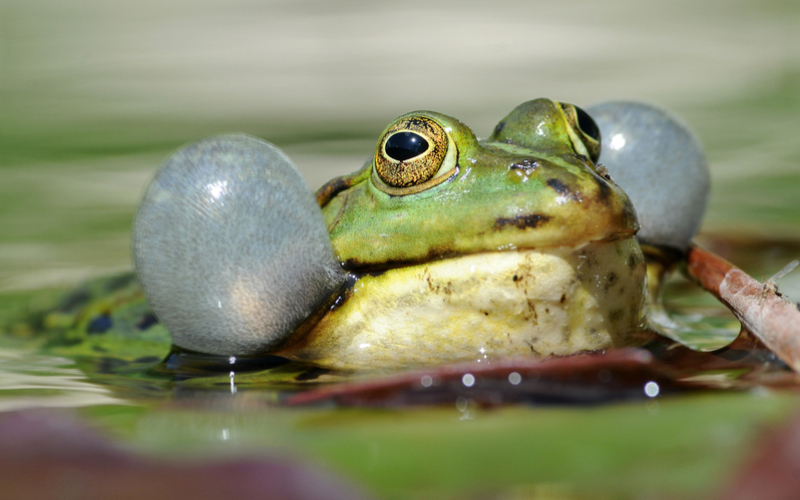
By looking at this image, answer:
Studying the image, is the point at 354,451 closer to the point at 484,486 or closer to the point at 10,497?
the point at 484,486

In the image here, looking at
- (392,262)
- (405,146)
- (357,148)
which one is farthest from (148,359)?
(357,148)

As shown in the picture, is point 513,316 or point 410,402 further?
point 513,316

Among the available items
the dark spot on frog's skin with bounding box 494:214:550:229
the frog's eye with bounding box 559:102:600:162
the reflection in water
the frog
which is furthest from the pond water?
the frog's eye with bounding box 559:102:600:162

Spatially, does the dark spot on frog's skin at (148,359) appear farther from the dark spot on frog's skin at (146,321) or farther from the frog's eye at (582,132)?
the frog's eye at (582,132)

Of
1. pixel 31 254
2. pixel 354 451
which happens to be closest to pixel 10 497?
pixel 354 451

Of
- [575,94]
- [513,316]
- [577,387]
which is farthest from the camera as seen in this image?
[575,94]

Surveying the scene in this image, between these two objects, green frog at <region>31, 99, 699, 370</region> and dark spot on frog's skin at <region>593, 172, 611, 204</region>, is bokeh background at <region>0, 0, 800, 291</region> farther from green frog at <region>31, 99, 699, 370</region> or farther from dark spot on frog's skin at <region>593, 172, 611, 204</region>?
dark spot on frog's skin at <region>593, 172, 611, 204</region>

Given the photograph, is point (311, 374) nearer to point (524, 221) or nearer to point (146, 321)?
point (524, 221)
